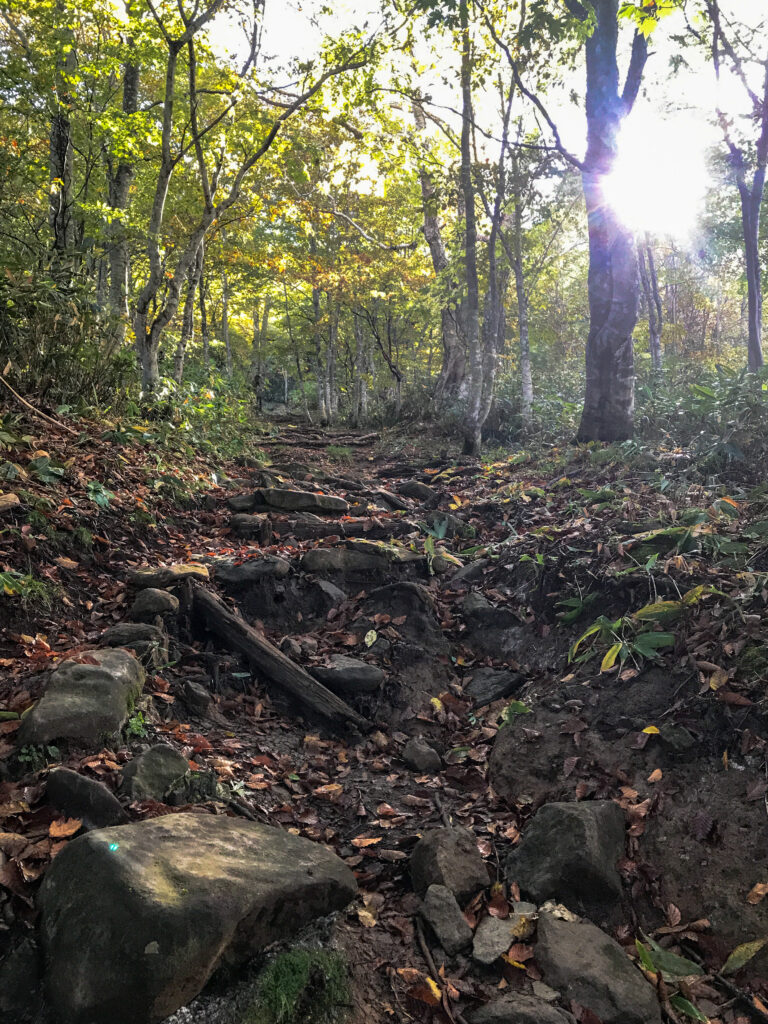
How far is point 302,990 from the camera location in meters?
2.23

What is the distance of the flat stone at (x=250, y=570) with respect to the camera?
5633mm

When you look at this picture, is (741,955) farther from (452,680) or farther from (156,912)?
(452,680)

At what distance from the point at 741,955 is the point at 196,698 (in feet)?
11.1

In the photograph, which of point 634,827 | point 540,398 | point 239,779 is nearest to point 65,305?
point 239,779

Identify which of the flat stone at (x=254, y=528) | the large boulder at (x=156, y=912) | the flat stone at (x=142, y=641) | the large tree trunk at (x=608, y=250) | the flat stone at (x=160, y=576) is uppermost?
the large tree trunk at (x=608, y=250)

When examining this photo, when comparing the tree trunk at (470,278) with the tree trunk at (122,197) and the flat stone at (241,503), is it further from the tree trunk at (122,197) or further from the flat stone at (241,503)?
the tree trunk at (122,197)

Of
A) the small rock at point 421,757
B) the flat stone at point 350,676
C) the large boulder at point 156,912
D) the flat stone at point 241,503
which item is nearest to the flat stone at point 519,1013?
the large boulder at point 156,912

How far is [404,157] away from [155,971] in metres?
15.3

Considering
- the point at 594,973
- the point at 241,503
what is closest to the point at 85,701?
the point at 594,973

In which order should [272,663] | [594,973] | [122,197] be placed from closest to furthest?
[594,973]
[272,663]
[122,197]

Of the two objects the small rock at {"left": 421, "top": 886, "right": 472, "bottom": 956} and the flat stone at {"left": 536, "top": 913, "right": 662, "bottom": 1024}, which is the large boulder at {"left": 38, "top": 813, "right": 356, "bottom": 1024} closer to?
the small rock at {"left": 421, "top": 886, "right": 472, "bottom": 956}

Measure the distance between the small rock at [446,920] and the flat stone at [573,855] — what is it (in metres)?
0.41

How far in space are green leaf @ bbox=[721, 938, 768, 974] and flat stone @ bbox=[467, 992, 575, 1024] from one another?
0.77 m

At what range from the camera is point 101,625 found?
15.3ft
